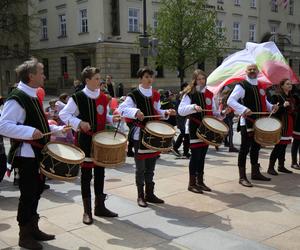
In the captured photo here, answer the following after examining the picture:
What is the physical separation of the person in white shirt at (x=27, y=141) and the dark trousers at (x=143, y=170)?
1.69 m

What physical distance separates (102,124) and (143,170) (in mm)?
1026

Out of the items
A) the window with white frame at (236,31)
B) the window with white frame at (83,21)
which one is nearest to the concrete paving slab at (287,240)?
the window with white frame at (83,21)

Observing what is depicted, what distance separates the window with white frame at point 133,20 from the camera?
3431 centimetres

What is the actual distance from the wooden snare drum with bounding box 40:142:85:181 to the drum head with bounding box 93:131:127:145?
51cm

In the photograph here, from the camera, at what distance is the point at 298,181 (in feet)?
24.5

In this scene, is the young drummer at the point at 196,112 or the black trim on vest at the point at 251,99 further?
the black trim on vest at the point at 251,99

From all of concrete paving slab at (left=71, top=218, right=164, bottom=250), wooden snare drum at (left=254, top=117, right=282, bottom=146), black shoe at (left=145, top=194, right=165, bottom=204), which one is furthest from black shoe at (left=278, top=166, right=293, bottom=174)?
concrete paving slab at (left=71, top=218, right=164, bottom=250)

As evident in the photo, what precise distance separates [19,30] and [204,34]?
1559cm

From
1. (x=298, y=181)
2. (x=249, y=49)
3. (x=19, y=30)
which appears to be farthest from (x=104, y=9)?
(x=298, y=181)

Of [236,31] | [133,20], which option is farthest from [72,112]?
[236,31]

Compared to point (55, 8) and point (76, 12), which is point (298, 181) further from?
point (55, 8)

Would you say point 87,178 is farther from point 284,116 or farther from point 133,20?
point 133,20

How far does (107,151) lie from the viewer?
5.03 m

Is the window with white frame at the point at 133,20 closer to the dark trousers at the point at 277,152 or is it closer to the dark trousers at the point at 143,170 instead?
the dark trousers at the point at 277,152
